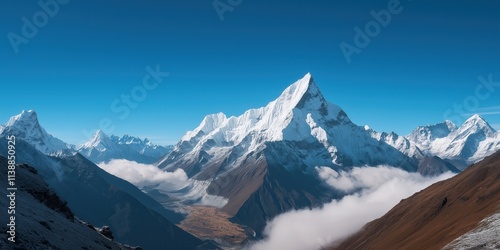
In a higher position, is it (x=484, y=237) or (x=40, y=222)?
(x=40, y=222)

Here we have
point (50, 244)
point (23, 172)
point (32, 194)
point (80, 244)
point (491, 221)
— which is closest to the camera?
point (50, 244)

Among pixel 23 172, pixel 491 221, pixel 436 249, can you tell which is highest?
pixel 23 172

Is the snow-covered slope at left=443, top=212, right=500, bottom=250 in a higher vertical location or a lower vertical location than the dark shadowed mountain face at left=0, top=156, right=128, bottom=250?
lower

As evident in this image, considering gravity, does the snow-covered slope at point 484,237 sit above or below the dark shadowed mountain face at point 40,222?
below

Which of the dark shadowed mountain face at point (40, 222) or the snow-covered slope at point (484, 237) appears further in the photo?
the snow-covered slope at point (484, 237)

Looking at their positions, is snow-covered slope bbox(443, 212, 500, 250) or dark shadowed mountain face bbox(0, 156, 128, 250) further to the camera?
snow-covered slope bbox(443, 212, 500, 250)

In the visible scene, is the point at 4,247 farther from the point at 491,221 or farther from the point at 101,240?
the point at 491,221

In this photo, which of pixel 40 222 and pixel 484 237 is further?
pixel 484 237

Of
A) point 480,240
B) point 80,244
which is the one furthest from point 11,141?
point 480,240
